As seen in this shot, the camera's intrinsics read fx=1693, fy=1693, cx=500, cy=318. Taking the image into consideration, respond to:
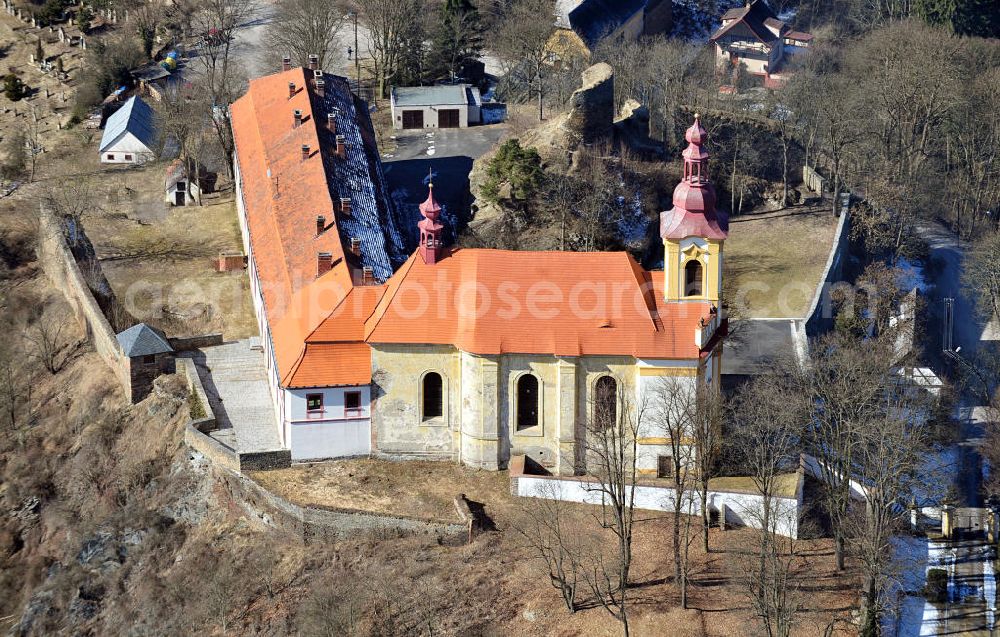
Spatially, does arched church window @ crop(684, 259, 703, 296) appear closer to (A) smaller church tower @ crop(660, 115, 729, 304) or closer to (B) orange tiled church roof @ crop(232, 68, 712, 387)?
(A) smaller church tower @ crop(660, 115, 729, 304)

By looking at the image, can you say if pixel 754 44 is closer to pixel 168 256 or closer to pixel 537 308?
pixel 168 256

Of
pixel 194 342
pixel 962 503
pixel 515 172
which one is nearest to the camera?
pixel 962 503

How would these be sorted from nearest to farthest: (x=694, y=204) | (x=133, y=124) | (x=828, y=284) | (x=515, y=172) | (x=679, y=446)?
(x=679, y=446) < (x=694, y=204) < (x=828, y=284) < (x=515, y=172) < (x=133, y=124)

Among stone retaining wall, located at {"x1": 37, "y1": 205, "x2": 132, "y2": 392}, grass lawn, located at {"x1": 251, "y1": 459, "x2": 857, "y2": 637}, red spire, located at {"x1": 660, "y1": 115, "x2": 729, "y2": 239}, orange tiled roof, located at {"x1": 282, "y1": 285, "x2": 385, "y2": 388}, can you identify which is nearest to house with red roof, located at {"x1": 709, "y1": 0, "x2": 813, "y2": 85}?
stone retaining wall, located at {"x1": 37, "y1": 205, "x2": 132, "y2": 392}

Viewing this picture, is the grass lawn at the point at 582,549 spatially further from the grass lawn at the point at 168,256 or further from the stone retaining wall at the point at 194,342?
the grass lawn at the point at 168,256

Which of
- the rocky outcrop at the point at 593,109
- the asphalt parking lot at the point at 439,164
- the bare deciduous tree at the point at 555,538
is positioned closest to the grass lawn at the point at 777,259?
the rocky outcrop at the point at 593,109

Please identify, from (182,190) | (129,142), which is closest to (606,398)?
(182,190)

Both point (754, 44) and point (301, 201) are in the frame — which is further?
point (754, 44)
